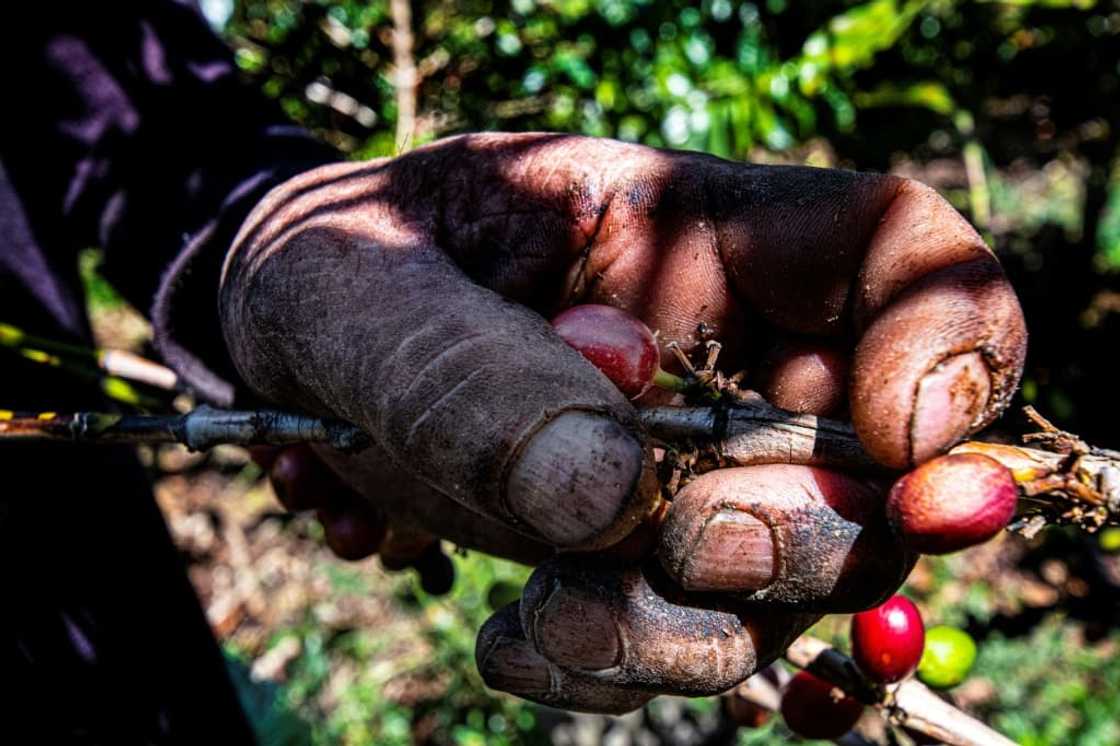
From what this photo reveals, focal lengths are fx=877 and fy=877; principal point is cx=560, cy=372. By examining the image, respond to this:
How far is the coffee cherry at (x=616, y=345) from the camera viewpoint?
1.19 m

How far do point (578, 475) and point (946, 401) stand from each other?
415 millimetres

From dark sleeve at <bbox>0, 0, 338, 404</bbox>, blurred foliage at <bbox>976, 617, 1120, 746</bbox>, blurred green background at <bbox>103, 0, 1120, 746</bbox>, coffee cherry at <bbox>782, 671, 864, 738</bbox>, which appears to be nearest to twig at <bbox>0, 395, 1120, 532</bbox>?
coffee cherry at <bbox>782, 671, 864, 738</bbox>

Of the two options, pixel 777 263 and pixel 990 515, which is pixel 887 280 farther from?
pixel 990 515

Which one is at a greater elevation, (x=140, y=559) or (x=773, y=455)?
(x=773, y=455)

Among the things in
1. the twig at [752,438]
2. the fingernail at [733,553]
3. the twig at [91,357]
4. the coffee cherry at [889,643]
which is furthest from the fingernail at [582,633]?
the twig at [91,357]

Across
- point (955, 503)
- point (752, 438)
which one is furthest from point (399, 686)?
point (955, 503)

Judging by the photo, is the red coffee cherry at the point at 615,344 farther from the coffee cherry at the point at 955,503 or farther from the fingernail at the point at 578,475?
the coffee cherry at the point at 955,503

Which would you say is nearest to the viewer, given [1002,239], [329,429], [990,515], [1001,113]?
[990,515]

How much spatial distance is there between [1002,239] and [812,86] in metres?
1.69

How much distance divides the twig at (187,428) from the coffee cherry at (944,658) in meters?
1.16

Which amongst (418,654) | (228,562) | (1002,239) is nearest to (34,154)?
(418,654)

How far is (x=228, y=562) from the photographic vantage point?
201 inches

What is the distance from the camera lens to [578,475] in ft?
3.14

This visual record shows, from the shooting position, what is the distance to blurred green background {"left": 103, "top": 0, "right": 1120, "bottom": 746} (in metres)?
2.83
